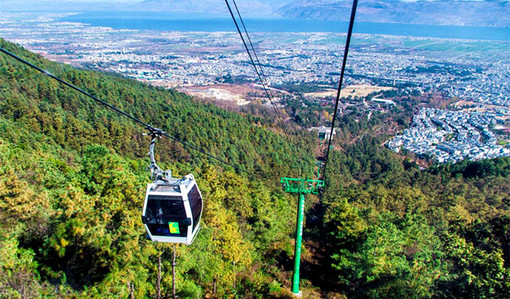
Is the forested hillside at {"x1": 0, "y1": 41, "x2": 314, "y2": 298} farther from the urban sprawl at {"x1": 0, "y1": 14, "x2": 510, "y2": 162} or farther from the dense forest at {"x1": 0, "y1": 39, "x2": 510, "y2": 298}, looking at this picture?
the urban sprawl at {"x1": 0, "y1": 14, "x2": 510, "y2": 162}

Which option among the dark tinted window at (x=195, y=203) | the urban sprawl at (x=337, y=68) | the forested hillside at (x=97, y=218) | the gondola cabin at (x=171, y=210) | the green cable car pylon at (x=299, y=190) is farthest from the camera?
the urban sprawl at (x=337, y=68)

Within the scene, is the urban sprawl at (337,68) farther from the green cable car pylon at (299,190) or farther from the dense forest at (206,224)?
the green cable car pylon at (299,190)

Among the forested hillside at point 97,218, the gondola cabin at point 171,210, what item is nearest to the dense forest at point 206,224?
the forested hillside at point 97,218

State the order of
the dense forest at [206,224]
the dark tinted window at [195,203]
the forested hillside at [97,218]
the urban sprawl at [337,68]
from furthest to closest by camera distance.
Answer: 1. the urban sprawl at [337,68]
2. the dense forest at [206,224]
3. the forested hillside at [97,218]
4. the dark tinted window at [195,203]

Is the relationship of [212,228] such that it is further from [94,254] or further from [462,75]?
[462,75]

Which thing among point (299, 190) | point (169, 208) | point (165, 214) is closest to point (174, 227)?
point (165, 214)

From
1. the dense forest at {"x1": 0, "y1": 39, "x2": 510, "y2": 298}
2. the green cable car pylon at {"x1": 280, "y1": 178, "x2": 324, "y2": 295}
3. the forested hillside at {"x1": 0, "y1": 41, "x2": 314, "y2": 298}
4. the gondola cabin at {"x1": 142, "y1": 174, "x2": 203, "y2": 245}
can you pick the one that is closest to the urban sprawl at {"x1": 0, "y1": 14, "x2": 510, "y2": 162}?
the dense forest at {"x1": 0, "y1": 39, "x2": 510, "y2": 298}
